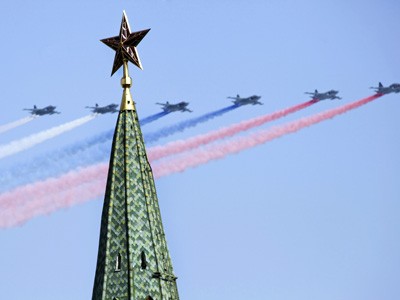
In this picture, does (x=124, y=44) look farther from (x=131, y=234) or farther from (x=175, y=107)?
(x=175, y=107)

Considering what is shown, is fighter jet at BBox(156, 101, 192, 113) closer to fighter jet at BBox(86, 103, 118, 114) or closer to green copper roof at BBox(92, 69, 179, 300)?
fighter jet at BBox(86, 103, 118, 114)

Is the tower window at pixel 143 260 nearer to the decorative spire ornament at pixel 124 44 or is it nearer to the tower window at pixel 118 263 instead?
the tower window at pixel 118 263

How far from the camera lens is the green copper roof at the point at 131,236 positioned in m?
75.5

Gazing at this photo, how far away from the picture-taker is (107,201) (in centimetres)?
7888

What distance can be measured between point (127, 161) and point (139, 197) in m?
2.88

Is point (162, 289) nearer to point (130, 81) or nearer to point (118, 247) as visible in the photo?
point (118, 247)

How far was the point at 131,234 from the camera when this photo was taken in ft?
252

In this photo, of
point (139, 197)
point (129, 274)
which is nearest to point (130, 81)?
point (139, 197)

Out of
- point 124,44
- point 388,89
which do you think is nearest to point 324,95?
point 388,89

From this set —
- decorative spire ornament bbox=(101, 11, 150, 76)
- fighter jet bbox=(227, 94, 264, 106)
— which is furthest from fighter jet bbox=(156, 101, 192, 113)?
decorative spire ornament bbox=(101, 11, 150, 76)

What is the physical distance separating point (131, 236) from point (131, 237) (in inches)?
3.4

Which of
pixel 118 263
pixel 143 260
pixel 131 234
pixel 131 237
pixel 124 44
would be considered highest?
pixel 124 44

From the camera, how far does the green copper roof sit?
248ft

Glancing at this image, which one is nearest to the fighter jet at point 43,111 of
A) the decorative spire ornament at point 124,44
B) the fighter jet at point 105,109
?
the fighter jet at point 105,109
